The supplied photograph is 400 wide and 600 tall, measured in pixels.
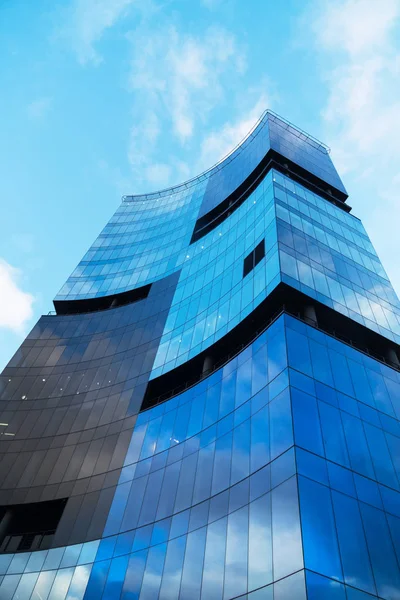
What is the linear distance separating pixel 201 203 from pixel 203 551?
168ft

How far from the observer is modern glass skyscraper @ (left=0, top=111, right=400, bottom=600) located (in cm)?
1783

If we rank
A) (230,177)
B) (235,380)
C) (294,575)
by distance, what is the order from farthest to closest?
(230,177), (235,380), (294,575)

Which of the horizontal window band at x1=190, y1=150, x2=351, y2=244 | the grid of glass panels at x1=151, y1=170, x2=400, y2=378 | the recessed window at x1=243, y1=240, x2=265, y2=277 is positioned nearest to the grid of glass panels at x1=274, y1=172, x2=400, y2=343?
the grid of glass panels at x1=151, y1=170, x2=400, y2=378

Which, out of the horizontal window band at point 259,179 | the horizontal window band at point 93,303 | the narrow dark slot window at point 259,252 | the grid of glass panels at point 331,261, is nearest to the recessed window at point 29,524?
the narrow dark slot window at point 259,252

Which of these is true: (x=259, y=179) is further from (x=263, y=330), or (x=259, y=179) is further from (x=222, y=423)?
(x=222, y=423)

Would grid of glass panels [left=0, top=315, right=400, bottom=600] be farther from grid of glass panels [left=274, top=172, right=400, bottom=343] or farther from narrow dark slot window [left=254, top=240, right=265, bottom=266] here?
narrow dark slot window [left=254, top=240, right=265, bottom=266]

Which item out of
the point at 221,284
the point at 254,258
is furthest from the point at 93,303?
the point at 254,258

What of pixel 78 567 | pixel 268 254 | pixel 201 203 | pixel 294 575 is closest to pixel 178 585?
pixel 294 575

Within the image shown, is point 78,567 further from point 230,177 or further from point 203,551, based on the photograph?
point 230,177

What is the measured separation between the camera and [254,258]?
36219 millimetres

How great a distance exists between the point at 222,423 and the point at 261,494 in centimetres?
647

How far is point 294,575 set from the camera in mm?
15148

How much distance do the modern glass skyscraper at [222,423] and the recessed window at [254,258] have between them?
0.16m

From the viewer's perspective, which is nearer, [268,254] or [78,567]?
[78,567]
